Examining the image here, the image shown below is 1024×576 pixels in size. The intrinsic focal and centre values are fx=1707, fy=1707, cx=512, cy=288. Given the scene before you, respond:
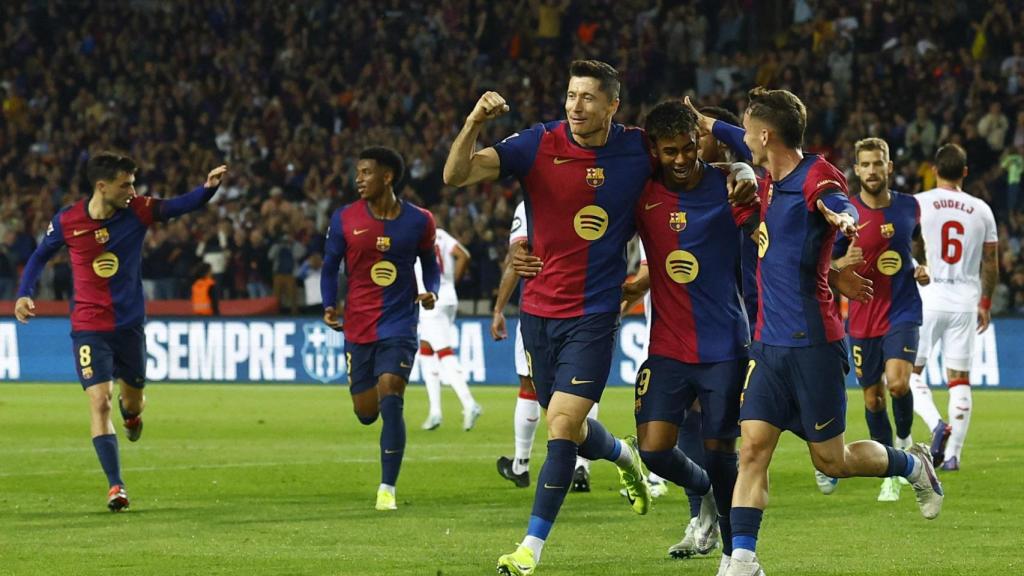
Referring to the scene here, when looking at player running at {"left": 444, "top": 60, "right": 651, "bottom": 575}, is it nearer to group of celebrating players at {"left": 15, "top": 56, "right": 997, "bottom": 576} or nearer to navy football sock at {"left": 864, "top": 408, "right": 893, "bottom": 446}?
group of celebrating players at {"left": 15, "top": 56, "right": 997, "bottom": 576}

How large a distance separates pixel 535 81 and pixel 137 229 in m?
21.4

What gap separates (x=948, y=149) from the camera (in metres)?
13.6

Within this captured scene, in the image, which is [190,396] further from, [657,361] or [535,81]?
[657,361]

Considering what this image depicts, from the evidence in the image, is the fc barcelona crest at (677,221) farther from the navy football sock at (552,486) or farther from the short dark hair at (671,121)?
the navy football sock at (552,486)

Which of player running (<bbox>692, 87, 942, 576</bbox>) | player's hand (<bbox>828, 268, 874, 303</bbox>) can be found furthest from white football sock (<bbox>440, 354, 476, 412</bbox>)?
player's hand (<bbox>828, 268, 874, 303</bbox>)

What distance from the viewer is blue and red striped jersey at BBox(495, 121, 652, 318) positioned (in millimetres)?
8461

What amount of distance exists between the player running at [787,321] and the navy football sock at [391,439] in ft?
13.6

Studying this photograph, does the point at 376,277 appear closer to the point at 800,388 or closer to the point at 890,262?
the point at 890,262

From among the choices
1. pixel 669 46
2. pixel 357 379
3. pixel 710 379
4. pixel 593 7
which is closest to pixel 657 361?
pixel 710 379

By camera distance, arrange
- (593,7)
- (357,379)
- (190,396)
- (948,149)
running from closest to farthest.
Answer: (357,379), (948,149), (190,396), (593,7)

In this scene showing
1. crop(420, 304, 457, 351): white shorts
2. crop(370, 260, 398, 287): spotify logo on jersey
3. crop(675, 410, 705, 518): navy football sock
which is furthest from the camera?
crop(420, 304, 457, 351): white shorts

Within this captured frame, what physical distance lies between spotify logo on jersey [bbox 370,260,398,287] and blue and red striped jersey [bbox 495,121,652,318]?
12.6 feet

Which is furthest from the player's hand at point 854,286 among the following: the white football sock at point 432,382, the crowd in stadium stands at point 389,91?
the crowd in stadium stands at point 389,91

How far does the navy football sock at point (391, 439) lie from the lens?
11.6m
